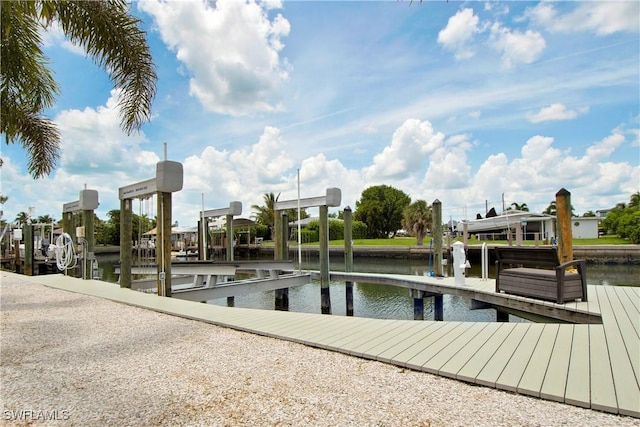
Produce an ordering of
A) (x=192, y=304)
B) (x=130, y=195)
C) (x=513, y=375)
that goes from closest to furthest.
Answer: (x=513, y=375) < (x=192, y=304) < (x=130, y=195)

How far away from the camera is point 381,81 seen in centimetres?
1094

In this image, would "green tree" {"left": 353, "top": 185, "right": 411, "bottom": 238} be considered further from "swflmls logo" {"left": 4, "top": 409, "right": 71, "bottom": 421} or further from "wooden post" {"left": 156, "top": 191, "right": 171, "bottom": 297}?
"swflmls logo" {"left": 4, "top": 409, "right": 71, "bottom": 421}

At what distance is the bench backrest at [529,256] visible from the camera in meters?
5.62

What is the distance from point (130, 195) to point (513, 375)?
8602mm

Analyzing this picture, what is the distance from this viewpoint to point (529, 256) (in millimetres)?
6027

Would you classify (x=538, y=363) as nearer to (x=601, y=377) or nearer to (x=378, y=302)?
(x=601, y=377)

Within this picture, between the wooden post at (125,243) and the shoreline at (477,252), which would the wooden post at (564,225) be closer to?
the wooden post at (125,243)

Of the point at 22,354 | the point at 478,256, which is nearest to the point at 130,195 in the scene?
Result: the point at 22,354

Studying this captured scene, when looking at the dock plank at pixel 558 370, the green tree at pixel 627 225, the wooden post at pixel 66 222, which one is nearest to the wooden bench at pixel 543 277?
the dock plank at pixel 558 370

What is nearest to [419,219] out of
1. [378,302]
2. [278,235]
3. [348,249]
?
[378,302]

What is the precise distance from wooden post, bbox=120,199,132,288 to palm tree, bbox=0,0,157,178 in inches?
104

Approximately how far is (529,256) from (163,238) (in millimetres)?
6863

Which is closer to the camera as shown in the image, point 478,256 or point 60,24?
point 60,24

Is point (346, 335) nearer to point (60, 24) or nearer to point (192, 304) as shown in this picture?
point (192, 304)
